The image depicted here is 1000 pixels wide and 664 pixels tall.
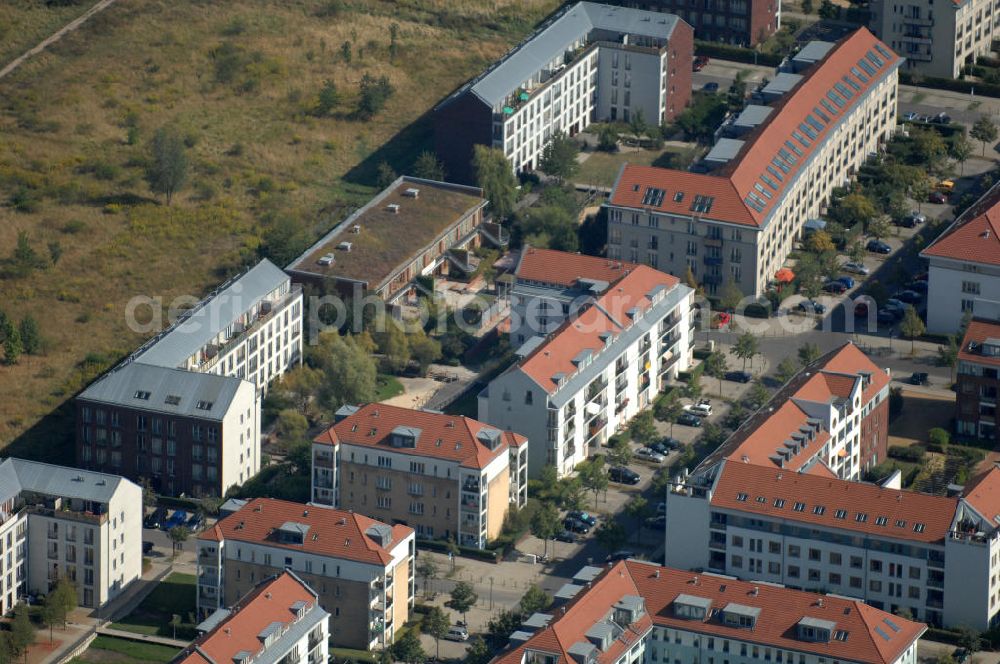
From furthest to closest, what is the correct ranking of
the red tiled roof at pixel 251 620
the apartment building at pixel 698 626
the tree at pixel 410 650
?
the tree at pixel 410 650
the apartment building at pixel 698 626
the red tiled roof at pixel 251 620

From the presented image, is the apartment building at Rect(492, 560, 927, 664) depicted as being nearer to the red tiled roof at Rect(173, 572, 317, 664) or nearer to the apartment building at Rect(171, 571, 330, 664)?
the apartment building at Rect(171, 571, 330, 664)

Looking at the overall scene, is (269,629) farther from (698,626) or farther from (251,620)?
(698,626)

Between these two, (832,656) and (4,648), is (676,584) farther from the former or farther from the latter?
(4,648)

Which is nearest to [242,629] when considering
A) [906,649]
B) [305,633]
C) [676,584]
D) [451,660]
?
[305,633]

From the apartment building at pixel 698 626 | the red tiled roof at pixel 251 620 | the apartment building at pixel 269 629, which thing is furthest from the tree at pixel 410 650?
the red tiled roof at pixel 251 620

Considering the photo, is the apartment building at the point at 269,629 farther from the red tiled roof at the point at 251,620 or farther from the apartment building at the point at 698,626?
the apartment building at the point at 698,626

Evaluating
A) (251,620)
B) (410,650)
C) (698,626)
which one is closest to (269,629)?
(251,620)
